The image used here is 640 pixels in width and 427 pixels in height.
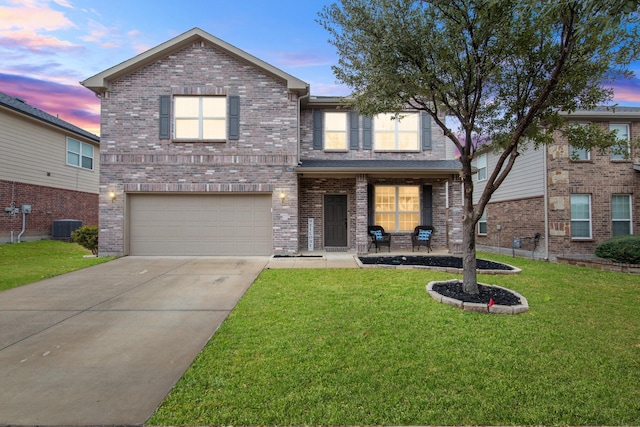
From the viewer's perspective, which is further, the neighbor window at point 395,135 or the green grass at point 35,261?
the neighbor window at point 395,135

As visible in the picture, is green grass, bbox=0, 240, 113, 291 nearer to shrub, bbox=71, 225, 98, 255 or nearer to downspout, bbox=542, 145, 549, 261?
shrub, bbox=71, 225, 98, 255

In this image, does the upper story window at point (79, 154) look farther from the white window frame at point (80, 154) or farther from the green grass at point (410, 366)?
the green grass at point (410, 366)

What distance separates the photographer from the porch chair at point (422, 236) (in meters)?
12.0

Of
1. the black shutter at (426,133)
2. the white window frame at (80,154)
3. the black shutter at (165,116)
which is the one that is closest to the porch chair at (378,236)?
the black shutter at (426,133)

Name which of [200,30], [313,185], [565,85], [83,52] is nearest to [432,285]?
[565,85]

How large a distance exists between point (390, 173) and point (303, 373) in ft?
31.0

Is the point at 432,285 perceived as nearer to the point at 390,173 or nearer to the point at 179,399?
the point at 179,399

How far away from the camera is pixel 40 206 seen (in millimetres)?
15602

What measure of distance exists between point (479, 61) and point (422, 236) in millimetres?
7402

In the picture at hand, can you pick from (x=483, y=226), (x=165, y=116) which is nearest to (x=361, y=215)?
(x=165, y=116)

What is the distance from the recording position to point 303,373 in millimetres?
3137

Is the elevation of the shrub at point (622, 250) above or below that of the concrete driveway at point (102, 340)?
above

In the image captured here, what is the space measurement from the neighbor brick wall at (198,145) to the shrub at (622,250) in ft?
34.3

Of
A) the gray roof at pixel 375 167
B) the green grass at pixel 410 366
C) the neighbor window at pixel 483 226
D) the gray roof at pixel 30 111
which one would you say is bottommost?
the green grass at pixel 410 366
